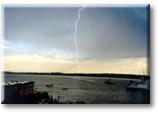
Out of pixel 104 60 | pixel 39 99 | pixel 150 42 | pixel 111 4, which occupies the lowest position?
pixel 39 99

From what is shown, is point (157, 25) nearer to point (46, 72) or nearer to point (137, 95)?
point (137, 95)

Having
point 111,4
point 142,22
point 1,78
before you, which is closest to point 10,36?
point 1,78

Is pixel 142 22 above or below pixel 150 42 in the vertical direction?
above

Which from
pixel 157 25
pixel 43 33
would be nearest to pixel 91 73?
pixel 43 33

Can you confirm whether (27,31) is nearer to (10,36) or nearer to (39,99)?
(10,36)

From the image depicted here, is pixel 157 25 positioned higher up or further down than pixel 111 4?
further down

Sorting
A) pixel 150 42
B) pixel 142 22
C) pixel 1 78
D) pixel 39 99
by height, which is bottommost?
pixel 39 99
